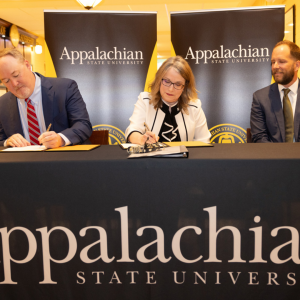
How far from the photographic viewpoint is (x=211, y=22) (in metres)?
3.11

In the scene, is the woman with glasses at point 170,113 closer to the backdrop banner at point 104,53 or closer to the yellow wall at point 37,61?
the backdrop banner at point 104,53

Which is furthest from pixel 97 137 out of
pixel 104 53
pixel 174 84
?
pixel 104 53

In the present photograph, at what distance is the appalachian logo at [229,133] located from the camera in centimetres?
320

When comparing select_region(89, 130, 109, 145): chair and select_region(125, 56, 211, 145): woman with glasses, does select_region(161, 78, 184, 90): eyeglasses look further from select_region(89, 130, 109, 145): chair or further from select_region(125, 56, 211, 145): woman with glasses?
select_region(89, 130, 109, 145): chair

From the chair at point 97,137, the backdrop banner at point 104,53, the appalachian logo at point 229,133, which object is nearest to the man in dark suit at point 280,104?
the appalachian logo at point 229,133

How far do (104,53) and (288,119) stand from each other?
197cm

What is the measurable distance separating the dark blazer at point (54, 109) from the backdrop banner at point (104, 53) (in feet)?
3.30

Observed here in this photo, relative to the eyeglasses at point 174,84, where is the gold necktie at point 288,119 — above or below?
below

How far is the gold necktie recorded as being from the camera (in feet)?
8.23

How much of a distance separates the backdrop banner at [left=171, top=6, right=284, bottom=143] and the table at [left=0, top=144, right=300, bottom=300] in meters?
2.17

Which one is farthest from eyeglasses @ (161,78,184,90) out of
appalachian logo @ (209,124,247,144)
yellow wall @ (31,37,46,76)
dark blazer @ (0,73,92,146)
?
yellow wall @ (31,37,46,76)

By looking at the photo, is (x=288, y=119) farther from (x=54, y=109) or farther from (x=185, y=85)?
(x=54, y=109)

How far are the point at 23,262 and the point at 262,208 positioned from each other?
0.92m

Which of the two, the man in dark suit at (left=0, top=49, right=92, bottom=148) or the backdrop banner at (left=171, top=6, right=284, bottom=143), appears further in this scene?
the backdrop banner at (left=171, top=6, right=284, bottom=143)
